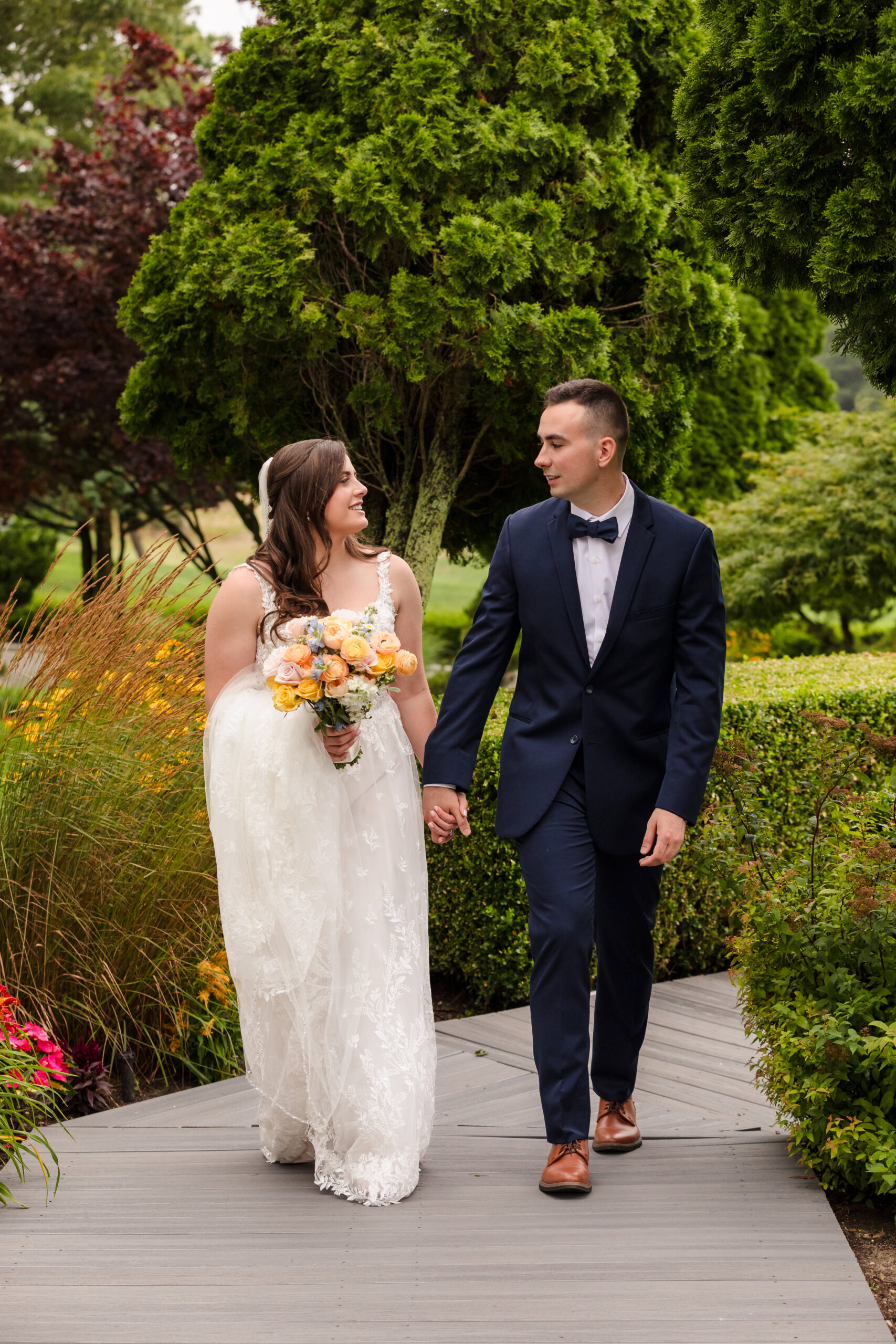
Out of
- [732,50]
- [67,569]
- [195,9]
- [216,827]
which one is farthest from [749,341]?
[67,569]

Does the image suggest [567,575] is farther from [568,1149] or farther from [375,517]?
[375,517]

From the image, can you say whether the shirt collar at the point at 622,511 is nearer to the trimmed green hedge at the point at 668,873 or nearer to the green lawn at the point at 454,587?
the trimmed green hedge at the point at 668,873

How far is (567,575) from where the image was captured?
342 centimetres

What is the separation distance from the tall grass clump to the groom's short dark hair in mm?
1644

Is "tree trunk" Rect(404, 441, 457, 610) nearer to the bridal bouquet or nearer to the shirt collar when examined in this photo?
the shirt collar

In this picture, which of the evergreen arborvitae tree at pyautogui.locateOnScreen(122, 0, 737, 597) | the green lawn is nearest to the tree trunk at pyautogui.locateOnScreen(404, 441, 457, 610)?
the evergreen arborvitae tree at pyautogui.locateOnScreen(122, 0, 737, 597)

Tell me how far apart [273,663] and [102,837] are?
50.2 inches

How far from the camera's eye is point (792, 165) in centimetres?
328

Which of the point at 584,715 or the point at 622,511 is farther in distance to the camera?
the point at 622,511

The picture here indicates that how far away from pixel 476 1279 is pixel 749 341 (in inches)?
460

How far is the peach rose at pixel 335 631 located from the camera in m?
3.16

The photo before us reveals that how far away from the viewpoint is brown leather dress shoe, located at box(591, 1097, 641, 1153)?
3539mm

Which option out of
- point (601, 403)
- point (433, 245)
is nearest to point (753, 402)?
point (433, 245)

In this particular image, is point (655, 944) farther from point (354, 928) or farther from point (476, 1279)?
point (476, 1279)
